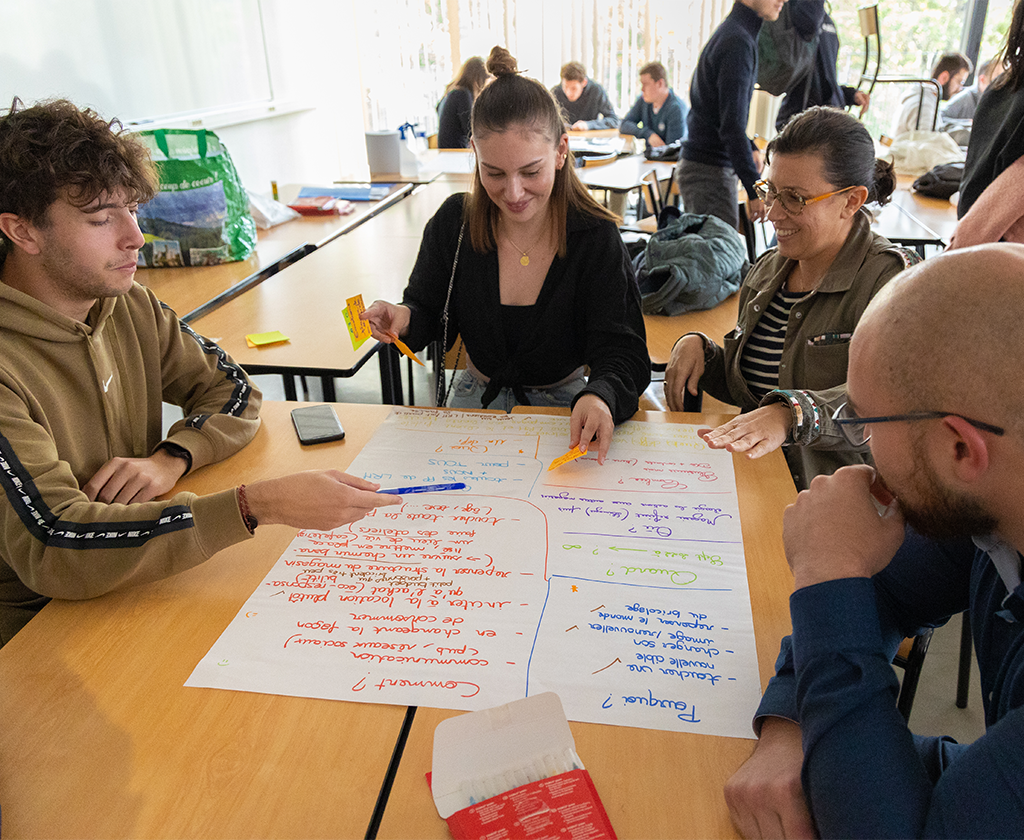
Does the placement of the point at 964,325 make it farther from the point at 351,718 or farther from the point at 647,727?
the point at 351,718

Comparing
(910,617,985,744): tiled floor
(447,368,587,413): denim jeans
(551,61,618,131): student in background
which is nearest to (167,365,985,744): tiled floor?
(910,617,985,744): tiled floor

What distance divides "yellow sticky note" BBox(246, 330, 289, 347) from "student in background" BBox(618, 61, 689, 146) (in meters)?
5.16

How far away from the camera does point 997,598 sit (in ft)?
2.59

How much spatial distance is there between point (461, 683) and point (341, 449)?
2.10 feet

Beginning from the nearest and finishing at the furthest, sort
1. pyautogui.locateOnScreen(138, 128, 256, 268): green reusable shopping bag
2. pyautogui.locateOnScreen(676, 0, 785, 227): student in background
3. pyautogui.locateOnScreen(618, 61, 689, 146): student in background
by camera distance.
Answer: pyautogui.locateOnScreen(138, 128, 256, 268): green reusable shopping bag → pyautogui.locateOnScreen(676, 0, 785, 227): student in background → pyautogui.locateOnScreen(618, 61, 689, 146): student in background

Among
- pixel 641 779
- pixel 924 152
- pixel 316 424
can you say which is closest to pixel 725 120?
pixel 924 152

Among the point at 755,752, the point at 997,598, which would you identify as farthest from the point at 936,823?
the point at 997,598

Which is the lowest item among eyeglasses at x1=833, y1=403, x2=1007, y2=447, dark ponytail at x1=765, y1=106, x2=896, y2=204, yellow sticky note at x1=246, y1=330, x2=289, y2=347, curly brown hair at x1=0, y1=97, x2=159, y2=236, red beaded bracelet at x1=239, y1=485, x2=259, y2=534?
yellow sticky note at x1=246, y1=330, x2=289, y2=347

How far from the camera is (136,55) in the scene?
3721 millimetres

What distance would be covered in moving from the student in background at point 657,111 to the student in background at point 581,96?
249mm

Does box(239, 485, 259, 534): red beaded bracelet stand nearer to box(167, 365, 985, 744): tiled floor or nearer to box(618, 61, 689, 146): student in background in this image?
box(167, 365, 985, 744): tiled floor

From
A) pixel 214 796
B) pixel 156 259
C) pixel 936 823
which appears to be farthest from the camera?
pixel 156 259

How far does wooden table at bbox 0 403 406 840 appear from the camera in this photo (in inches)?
→ 26.9

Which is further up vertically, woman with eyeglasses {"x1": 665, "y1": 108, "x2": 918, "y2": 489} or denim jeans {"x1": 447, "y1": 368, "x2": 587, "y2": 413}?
woman with eyeglasses {"x1": 665, "y1": 108, "x2": 918, "y2": 489}
